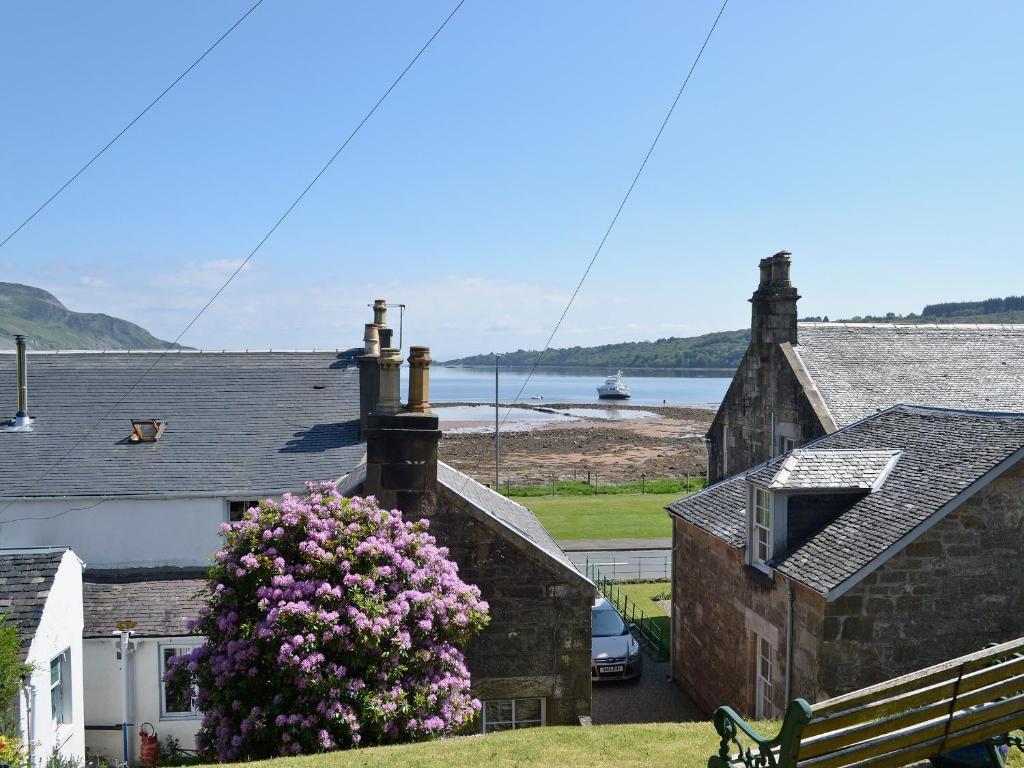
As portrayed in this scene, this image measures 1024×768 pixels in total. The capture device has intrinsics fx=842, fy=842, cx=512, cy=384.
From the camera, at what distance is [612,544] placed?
36.2 metres

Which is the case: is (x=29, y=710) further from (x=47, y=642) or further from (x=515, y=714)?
(x=515, y=714)

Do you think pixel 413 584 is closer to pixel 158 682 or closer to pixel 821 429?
pixel 158 682

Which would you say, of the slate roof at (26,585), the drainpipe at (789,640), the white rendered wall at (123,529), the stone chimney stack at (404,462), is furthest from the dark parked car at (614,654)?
the slate roof at (26,585)

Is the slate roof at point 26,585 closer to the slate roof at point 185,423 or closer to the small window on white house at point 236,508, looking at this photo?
the slate roof at point 185,423

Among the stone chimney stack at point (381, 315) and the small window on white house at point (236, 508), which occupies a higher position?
the stone chimney stack at point (381, 315)

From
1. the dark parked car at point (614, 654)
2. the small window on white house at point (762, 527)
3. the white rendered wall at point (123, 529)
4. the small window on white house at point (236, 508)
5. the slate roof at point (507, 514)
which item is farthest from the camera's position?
the dark parked car at point (614, 654)

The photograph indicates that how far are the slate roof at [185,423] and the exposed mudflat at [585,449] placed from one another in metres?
36.9

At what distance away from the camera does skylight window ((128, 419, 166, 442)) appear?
20.1 metres

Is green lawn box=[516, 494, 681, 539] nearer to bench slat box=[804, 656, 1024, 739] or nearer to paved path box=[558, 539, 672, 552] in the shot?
paved path box=[558, 539, 672, 552]

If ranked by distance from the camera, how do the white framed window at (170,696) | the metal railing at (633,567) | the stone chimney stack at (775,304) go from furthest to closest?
the metal railing at (633,567), the stone chimney stack at (775,304), the white framed window at (170,696)

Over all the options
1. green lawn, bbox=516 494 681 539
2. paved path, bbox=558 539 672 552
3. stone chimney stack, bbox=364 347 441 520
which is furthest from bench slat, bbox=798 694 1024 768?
green lawn, bbox=516 494 681 539

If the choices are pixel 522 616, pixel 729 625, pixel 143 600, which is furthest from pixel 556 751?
pixel 143 600

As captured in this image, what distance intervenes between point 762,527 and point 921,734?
8.20 meters

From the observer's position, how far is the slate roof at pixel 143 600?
638 inches
